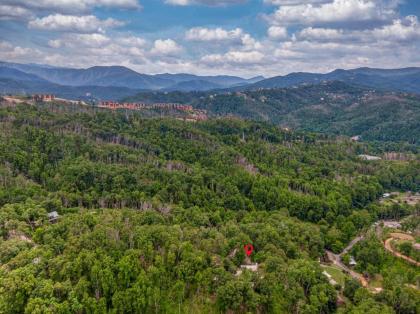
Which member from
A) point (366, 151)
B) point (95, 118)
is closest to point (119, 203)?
point (95, 118)

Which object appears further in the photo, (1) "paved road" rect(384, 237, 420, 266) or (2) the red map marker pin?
(1) "paved road" rect(384, 237, 420, 266)

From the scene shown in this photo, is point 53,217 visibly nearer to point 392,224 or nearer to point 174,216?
point 174,216

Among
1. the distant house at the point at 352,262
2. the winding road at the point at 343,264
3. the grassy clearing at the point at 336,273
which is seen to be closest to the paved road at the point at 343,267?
the winding road at the point at 343,264

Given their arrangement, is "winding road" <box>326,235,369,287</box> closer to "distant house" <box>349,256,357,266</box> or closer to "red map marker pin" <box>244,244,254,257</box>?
"distant house" <box>349,256,357,266</box>

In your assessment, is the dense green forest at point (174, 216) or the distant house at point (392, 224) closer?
the dense green forest at point (174, 216)

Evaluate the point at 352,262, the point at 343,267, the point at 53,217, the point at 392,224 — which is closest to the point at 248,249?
the point at 343,267

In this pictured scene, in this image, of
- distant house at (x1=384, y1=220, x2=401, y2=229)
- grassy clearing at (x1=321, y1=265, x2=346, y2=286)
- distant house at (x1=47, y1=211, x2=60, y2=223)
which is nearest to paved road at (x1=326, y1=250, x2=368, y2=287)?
grassy clearing at (x1=321, y1=265, x2=346, y2=286)

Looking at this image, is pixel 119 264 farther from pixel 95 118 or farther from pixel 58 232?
pixel 95 118

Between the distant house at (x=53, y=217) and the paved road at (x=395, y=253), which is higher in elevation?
the distant house at (x=53, y=217)

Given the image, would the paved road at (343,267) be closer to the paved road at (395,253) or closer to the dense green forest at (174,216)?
the dense green forest at (174,216)
